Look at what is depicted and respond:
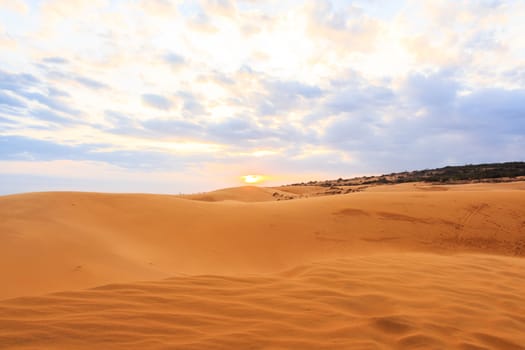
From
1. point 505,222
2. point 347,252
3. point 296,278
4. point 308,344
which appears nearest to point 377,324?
point 308,344

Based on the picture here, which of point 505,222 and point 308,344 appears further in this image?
point 505,222

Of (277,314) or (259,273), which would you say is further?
(259,273)

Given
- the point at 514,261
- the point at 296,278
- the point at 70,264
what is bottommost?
the point at 514,261

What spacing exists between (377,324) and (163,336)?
1.63m

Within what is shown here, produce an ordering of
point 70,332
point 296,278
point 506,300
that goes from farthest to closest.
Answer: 1. point 296,278
2. point 506,300
3. point 70,332

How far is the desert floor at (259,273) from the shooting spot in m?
2.51

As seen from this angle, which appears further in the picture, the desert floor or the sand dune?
the desert floor

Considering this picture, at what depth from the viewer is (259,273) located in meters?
4.58

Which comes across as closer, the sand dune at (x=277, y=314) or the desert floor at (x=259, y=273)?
the sand dune at (x=277, y=314)

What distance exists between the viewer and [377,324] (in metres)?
2.81

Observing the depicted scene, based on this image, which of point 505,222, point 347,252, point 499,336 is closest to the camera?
point 499,336

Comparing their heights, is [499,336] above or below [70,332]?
below

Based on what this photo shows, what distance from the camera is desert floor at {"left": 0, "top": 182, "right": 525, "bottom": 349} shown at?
2508 mm

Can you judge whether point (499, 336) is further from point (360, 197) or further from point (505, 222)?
point (360, 197)
